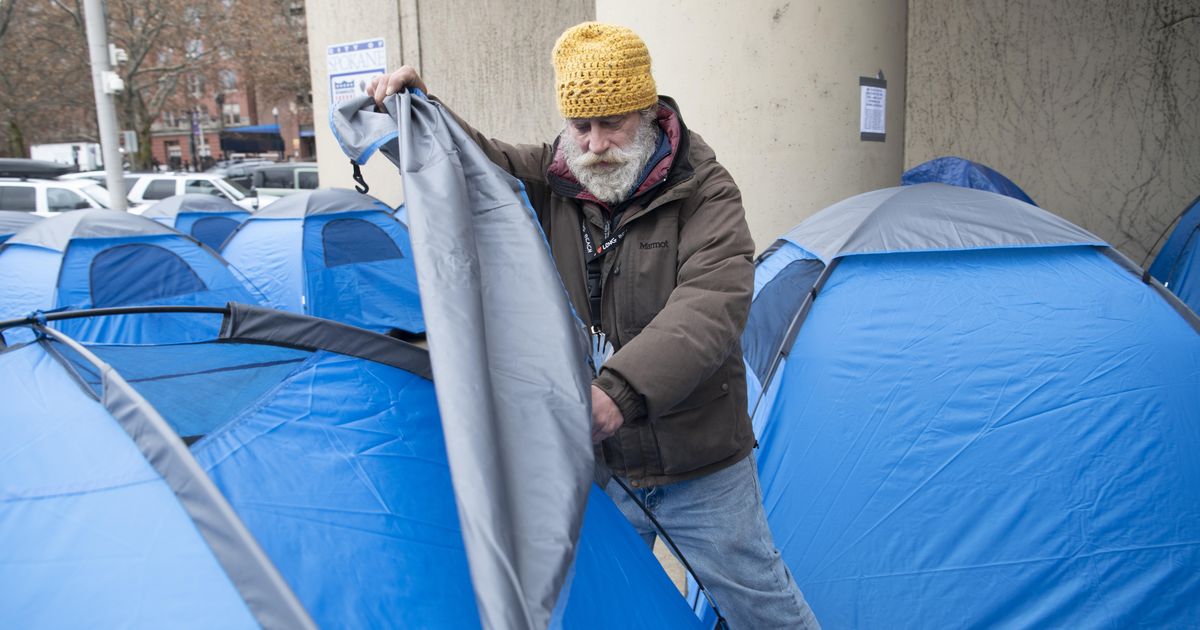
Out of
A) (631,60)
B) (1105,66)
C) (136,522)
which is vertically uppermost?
(1105,66)

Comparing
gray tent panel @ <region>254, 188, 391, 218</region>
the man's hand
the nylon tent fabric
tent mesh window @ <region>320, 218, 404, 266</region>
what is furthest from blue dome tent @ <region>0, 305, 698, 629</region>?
gray tent panel @ <region>254, 188, 391, 218</region>

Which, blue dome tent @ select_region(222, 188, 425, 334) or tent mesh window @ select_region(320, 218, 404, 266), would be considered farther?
tent mesh window @ select_region(320, 218, 404, 266)

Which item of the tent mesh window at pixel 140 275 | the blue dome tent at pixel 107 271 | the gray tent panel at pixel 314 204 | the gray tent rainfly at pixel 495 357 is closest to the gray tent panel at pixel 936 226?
the gray tent rainfly at pixel 495 357

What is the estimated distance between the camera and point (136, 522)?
4.57 feet

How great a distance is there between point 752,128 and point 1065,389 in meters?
2.52

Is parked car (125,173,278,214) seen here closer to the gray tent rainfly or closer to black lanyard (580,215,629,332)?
black lanyard (580,215,629,332)

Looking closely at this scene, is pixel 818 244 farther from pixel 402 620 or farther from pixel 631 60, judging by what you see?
pixel 402 620

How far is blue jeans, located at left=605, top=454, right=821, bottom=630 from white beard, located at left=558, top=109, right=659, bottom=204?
715mm

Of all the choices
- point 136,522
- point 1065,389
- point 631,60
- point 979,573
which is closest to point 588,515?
point 136,522

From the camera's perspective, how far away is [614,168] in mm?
2066

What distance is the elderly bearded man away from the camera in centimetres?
198

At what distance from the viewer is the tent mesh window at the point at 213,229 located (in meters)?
10.9

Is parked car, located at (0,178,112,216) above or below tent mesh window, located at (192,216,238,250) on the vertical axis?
above

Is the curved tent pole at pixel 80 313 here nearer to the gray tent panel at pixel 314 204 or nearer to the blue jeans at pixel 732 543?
the blue jeans at pixel 732 543
